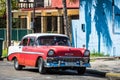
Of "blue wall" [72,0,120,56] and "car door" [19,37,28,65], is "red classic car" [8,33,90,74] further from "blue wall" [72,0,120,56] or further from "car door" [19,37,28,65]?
"blue wall" [72,0,120,56]

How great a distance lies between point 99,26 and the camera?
2791 centimetres

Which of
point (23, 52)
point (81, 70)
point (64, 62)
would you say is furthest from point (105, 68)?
point (23, 52)

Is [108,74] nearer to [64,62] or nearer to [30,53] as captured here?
[64,62]

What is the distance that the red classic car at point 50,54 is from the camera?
17.8 m

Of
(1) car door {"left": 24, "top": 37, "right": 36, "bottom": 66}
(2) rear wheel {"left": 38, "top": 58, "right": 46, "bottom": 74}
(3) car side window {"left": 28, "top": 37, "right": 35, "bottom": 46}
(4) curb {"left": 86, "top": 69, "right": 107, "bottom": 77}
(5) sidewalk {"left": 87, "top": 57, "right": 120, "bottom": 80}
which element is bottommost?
(4) curb {"left": 86, "top": 69, "right": 107, "bottom": 77}

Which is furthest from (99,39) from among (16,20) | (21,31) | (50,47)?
(16,20)

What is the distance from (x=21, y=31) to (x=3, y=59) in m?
A: 11.2

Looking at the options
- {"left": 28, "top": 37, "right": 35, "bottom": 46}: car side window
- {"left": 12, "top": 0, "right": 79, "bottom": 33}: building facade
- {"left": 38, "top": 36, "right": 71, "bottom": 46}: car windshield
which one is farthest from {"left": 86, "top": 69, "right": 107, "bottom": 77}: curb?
{"left": 12, "top": 0, "right": 79, "bottom": 33}: building facade

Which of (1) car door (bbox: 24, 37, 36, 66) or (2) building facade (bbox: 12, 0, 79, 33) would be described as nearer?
(1) car door (bbox: 24, 37, 36, 66)

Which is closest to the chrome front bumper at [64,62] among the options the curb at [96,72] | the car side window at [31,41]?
the curb at [96,72]

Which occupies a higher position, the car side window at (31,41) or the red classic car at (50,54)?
the car side window at (31,41)

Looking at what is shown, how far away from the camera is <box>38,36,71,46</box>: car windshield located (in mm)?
19172

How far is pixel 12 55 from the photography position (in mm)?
21047

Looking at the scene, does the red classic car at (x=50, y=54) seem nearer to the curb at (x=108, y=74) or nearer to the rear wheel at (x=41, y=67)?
the rear wheel at (x=41, y=67)
